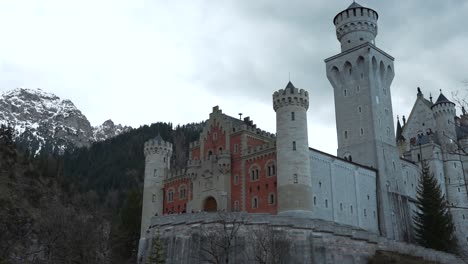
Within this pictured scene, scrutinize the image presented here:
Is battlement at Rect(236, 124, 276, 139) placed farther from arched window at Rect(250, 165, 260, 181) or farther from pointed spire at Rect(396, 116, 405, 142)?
pointed spire at Rect(396, 116, 405, 142)

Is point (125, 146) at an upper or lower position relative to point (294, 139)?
upper

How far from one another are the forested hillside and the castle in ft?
22.1

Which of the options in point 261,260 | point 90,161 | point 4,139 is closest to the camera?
point 261,260

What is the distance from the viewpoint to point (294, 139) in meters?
54.1

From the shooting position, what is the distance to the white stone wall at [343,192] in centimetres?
5681

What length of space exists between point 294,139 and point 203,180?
14175 millimetres

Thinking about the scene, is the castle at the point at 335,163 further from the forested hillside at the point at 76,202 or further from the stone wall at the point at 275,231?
the forested hillside at the point at 76,202

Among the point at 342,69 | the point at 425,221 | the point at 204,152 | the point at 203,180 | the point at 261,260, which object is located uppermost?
the point at 342,69

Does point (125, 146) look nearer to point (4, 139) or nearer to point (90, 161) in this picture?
point (90, 161)

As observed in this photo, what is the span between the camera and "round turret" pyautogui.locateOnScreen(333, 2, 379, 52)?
73312mm

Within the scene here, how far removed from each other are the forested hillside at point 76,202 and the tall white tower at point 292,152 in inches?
748

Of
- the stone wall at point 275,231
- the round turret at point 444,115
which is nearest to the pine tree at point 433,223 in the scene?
the stone wall at point 275,231

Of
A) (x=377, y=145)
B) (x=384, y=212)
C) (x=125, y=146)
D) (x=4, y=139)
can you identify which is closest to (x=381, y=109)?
(x=377, y=145)

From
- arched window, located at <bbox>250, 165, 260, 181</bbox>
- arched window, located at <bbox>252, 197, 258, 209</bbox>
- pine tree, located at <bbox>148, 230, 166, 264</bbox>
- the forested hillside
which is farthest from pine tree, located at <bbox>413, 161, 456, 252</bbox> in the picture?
the forested hillside
